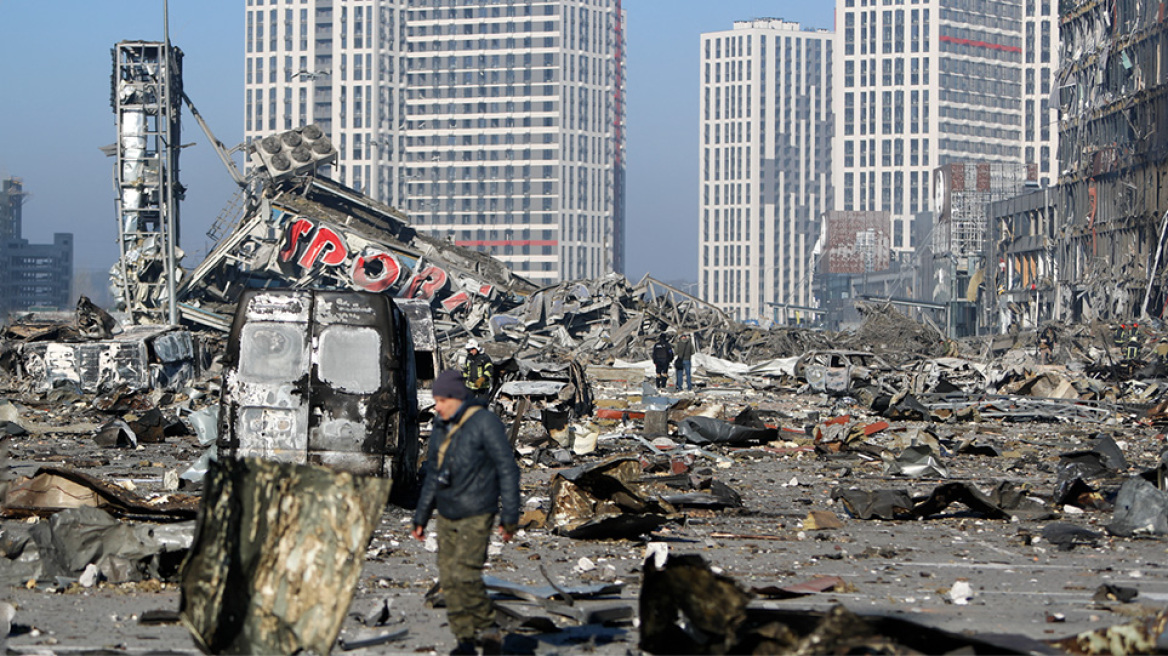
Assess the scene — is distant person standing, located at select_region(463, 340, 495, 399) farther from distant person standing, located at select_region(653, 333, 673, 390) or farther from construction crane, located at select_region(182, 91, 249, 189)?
construction crane, located at select_region(182, 91, 249, 189)

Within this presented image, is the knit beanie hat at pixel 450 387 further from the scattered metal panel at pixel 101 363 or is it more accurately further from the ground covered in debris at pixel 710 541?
the scattered metal panel at pixel 101 363

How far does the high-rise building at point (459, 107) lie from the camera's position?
175 meters

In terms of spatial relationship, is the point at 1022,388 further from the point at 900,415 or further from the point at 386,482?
the point at 386,482

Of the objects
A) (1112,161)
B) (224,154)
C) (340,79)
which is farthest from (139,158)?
(340,79)

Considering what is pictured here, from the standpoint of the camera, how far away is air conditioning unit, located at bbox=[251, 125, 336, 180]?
54.6 meters

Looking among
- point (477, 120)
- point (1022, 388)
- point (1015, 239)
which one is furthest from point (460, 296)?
point (477, 120)

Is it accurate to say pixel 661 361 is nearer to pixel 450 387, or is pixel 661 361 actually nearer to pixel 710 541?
pixel 710 541

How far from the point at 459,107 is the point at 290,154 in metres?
126

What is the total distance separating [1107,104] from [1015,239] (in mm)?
21571

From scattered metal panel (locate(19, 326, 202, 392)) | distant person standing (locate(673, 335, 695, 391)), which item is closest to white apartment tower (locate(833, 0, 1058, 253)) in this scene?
distant person standing (locate(673, 335, 695, 391))

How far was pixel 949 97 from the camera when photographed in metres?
192

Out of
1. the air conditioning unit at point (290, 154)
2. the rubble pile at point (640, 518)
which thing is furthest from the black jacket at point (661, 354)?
the air conditioning unit at point (290, 154)

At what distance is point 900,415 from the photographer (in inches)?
995

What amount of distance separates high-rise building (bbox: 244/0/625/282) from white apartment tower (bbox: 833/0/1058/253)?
4483 cm
